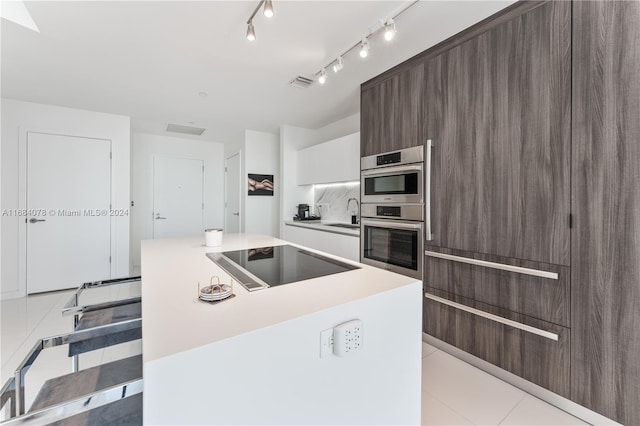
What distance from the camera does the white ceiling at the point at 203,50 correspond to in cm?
178

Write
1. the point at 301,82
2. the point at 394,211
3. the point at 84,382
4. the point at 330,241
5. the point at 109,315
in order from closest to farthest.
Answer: the point at 84,382
the point at 109,315
the point at 394,211
the point at 301,82
the point at 330,241

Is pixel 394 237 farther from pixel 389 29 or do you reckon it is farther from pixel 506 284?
pixel 389 29

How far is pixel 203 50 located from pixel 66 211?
10.4 ft

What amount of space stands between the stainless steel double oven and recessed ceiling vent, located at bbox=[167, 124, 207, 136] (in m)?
3.22

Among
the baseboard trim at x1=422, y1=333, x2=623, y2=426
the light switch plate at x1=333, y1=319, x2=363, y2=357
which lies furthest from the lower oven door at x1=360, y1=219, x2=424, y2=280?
the light switch plate at x1=333, y1=319, x2=363, y2=357

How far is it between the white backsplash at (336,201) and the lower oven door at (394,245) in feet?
3.29

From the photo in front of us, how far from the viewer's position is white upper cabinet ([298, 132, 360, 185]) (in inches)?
127

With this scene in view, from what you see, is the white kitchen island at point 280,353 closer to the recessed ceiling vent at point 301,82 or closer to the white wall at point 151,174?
the recessed ceiling vent at point 301,82

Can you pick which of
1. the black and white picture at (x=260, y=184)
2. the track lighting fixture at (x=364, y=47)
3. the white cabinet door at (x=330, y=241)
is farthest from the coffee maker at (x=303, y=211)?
the track lighting fixture at (x=364, y=47)

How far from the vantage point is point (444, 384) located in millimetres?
1808

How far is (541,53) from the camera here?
1.58 metres

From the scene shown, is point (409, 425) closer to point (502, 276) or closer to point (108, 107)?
point (502, 276)

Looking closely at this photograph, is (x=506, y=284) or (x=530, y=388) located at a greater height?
(x=506, y=284)

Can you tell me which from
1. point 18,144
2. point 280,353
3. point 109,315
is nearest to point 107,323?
point 109,315
